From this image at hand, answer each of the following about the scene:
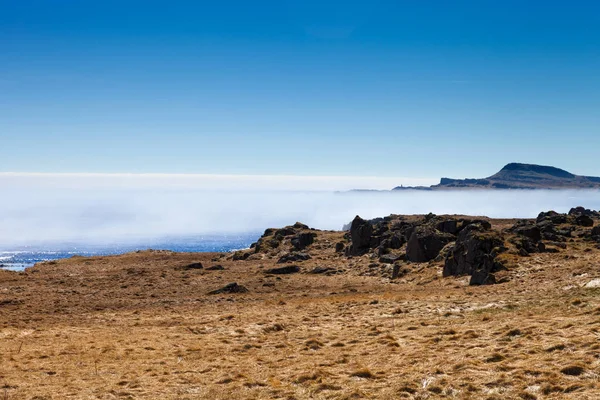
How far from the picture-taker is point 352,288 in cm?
4103

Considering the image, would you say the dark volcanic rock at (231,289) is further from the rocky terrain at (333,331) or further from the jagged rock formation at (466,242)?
the jagged rock formation at (466,242)

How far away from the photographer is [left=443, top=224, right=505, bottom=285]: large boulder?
39.3 m

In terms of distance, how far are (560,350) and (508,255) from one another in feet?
85.1

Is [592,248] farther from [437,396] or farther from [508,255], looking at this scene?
[437,396]

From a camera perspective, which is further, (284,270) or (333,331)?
(284,270)

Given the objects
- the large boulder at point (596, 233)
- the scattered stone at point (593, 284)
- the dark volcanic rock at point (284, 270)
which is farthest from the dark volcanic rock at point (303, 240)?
the scattered stone at point (593, 284)

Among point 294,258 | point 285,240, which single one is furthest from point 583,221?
point 285,240

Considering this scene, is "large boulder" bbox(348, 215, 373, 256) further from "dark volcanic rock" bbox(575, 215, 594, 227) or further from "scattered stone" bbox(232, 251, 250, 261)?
"dark volcanic rock" bbox(575, 215, 594, 227)

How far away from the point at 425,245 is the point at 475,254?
34.6ft

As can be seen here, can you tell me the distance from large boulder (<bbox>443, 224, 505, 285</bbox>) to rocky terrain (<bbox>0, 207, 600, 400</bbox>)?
0.42ft

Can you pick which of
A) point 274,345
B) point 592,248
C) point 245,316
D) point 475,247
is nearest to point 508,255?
point 475,247

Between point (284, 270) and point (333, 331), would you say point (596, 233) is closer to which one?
point (284, 270)

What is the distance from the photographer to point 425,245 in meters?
51.7

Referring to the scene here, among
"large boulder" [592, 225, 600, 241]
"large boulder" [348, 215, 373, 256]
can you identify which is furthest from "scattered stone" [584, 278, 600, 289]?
"large boulder" [348, 215, 373, 256]
